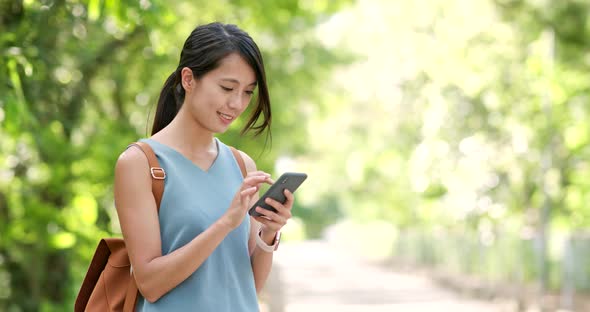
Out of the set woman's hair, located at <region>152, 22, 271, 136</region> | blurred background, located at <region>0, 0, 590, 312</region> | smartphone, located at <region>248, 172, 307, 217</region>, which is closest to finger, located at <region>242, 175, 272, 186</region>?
smartphone, located at <region>248, 172, 307, 217</region>

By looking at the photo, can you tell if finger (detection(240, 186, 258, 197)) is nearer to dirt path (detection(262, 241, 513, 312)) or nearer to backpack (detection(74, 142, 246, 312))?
backpack (detection(74, 142, 246, 312))

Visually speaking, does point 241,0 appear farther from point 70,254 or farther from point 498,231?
point 498,231

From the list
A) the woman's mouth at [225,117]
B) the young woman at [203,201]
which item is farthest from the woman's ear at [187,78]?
the woman's mouth at [225,117]

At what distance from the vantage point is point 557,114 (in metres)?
20.9

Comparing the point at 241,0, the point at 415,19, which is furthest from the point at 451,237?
the point at 241,0

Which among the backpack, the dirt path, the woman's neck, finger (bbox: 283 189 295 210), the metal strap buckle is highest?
Result: the woman's neck

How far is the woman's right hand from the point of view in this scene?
2676mm

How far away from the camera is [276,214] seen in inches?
113

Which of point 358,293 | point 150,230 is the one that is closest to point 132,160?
point 150,230

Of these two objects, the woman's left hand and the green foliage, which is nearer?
the woman's left hand

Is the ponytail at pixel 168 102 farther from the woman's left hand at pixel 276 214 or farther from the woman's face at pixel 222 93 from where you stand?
the woman's left hand at pixel 276 214

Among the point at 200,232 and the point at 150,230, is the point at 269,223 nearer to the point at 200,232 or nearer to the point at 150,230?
the point at 200,232

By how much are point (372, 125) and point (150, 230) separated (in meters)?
37.8

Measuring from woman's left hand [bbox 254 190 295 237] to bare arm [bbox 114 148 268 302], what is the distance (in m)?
0.17
